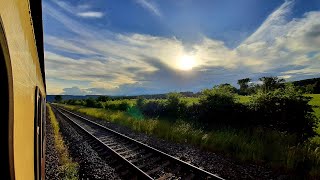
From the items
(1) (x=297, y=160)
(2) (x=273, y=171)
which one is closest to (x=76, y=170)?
(2) (x=273, y=171)

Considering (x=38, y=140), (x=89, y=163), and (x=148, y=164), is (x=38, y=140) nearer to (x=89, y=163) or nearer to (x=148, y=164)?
(x=148, y=164)

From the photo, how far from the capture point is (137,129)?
1725 cm

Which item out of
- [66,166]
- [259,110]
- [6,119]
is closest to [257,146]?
[259,110]

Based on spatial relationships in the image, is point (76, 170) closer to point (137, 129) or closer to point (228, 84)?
point (137, 129)

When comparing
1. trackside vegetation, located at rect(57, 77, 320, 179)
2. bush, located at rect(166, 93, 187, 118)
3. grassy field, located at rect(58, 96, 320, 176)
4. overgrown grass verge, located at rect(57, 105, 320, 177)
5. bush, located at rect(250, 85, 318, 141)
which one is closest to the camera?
overgrown grass verge, located at rect(57, 105, 320, 177)

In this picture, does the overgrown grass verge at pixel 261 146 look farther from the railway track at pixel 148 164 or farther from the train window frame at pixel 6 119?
the train window frame at pixel 6 119

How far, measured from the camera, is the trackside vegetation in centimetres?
898

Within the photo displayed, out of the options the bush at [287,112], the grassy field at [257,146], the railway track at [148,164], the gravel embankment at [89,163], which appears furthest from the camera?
the bush at [287,112]

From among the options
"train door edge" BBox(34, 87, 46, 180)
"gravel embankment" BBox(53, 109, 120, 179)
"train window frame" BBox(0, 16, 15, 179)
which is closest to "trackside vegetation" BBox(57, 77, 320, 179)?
"gravel embankment" BBox(53, 109, 120, 179)

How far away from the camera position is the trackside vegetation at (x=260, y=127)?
8.98 metres

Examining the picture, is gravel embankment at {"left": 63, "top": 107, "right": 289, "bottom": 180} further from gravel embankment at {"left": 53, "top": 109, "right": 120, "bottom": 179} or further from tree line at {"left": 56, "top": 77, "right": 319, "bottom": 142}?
tree line at {"left": 56, "top": 77, "right": 319, "bottom": 142}

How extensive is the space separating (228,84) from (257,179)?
29.6 ft

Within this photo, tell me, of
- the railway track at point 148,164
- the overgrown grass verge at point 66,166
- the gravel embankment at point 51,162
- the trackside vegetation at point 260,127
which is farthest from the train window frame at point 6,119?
the trackside vegetation at point 260,127

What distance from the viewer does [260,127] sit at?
11.9 meters
